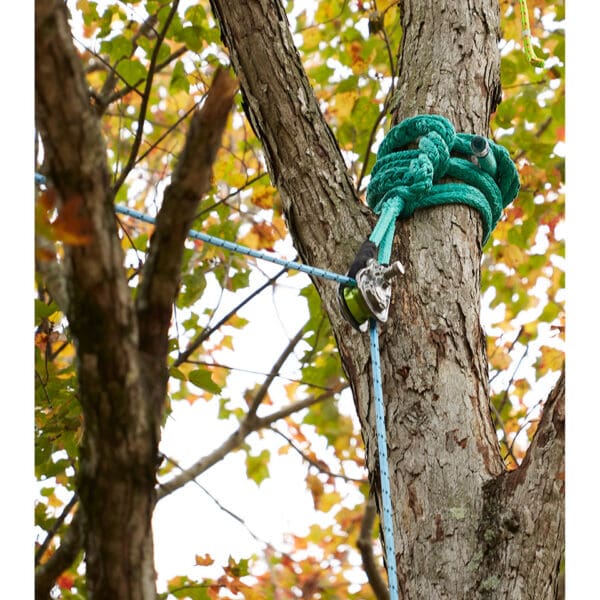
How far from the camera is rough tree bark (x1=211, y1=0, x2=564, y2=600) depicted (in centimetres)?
143

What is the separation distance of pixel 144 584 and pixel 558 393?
80 cm

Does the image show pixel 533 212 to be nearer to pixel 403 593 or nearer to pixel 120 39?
pixel 120 39

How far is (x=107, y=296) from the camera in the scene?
3.19 feet

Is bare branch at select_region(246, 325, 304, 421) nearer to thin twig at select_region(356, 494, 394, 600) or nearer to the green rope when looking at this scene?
thin twig at select_region(356, 494, 394, 600)

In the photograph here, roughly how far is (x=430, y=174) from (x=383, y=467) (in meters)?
0.64

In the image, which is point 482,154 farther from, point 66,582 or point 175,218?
point 66,582

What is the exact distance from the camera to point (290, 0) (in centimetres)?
443

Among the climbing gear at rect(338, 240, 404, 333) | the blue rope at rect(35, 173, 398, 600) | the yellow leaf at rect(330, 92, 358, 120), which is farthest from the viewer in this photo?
the yellow leaf at rect(330, 92, 358, 120)

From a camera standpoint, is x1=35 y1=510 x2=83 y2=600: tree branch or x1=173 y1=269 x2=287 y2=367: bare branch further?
x1=173 y1=269 x2=287 y2=367: bare branch

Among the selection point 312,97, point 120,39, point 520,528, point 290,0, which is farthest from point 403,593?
point 290,0

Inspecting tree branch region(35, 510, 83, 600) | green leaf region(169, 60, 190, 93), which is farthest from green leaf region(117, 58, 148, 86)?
tree branch region(35, 510, 83, 600)

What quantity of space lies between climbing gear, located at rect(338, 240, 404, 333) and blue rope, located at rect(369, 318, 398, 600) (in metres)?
0.02

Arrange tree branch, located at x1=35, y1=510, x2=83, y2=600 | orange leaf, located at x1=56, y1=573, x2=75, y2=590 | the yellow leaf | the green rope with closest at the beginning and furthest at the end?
tree branch, located at x1=35, y1=510, x2=83, y2=600
the green rope
orange leaf, located at x1=56, y1=573, x2=75, y2=590
the yellow leaf

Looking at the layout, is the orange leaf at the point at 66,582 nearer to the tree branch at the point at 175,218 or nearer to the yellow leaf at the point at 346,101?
the yellow leaf at the point at 346,101
